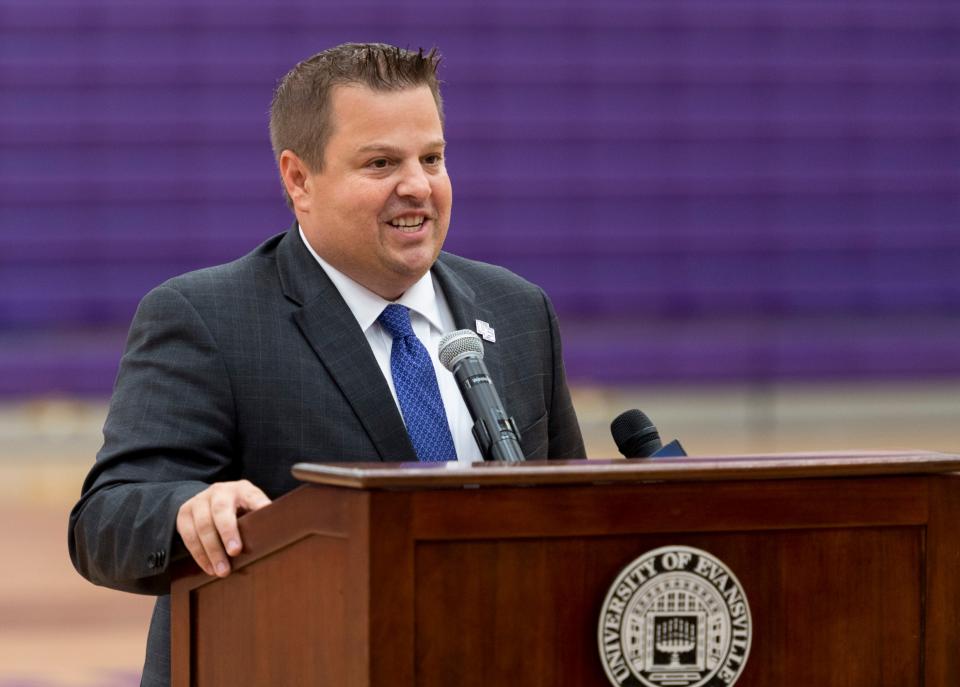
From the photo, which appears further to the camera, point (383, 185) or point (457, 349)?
point (383, 185)

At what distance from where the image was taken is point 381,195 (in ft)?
5.13

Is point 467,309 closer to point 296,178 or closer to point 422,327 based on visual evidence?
point 422,327

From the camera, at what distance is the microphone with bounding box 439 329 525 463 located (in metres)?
1.33

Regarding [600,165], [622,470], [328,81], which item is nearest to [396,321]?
[328,81]

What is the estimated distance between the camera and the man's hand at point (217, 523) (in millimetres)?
1281

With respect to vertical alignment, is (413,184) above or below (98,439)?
below

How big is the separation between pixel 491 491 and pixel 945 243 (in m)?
7.55

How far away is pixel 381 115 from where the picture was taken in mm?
1556

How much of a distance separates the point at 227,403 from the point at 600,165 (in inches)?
258

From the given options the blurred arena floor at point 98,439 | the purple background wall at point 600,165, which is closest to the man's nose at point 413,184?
the blurred arena floor at point 98,439

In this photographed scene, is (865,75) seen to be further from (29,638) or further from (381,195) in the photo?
(381,195)

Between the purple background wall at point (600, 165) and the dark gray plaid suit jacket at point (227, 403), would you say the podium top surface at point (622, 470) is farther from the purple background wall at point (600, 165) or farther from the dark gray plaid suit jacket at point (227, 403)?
the purple background wall at point (600, 165)

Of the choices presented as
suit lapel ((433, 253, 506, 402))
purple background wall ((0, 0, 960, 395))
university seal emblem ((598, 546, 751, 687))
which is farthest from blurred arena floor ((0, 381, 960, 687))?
university seal emblem ((598, 546, 751, 687))

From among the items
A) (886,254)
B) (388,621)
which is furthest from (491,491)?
(886,254)
